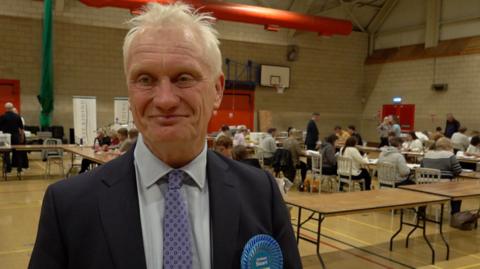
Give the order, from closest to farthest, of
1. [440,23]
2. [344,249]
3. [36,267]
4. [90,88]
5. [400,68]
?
[36,267], [344,249], [90,88], [440,23], [400,68]

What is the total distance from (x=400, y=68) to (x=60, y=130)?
37.9ft

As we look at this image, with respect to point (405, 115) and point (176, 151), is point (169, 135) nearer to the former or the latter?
point (176, 151)

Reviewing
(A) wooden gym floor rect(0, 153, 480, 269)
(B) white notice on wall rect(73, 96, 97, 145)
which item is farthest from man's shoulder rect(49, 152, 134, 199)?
(B) white notice on wall rect(73, 96, 97, 145)

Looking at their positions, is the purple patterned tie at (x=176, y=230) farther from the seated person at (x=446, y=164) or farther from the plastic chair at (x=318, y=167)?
the plastic chair at (x=318, y=167)

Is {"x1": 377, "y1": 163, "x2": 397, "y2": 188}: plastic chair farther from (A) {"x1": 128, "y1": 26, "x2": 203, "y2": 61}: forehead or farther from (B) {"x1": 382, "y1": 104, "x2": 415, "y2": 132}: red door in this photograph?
(B) {"x1": 382, "y1": 104, "x2": 415, "y2": 132}: red door

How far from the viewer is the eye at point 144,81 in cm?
92

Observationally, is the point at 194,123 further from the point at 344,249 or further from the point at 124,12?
the point at 124,12

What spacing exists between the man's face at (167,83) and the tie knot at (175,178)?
8 centimetres

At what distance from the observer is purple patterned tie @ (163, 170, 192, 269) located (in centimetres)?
91

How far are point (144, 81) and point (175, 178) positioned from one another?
0.71ft

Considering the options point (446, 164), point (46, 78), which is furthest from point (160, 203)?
point (46, 78)

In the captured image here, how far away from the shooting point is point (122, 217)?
905 millimetres

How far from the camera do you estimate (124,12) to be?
13406 mm

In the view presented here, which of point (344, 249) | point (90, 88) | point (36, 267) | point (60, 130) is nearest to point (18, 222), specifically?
point (344, 249)
